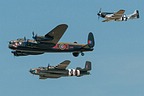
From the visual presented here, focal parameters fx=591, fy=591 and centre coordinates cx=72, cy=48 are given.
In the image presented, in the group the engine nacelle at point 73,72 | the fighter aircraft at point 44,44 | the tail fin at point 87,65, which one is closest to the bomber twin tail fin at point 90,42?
the fighter aircraft at point 44,44

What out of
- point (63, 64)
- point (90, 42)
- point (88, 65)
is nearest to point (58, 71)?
point (63, 64)

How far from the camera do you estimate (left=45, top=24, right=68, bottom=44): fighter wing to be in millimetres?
89062

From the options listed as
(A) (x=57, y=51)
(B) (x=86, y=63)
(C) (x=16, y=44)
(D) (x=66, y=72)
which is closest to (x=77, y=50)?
(A) (x=57, y=51)

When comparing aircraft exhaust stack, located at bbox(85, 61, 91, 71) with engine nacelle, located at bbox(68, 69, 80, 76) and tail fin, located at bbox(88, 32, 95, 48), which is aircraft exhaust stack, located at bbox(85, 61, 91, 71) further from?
tail fin, located at bbox(88, 32, 95, 48)

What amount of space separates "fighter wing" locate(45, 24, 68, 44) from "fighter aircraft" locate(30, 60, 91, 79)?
1636cm

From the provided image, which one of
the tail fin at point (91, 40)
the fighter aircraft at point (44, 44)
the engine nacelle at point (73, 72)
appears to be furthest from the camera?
the engine nacelle at point (73, 72)

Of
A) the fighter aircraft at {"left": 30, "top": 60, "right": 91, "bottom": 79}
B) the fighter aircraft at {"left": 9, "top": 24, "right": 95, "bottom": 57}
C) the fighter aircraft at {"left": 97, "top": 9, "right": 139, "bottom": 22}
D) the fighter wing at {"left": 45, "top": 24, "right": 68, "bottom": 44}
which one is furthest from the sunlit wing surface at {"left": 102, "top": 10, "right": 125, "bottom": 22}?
the fighter wing at {"left": 45, "top": 24, "right": 68, "bottom": 44}

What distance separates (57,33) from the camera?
90.4m

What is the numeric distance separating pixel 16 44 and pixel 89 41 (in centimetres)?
1318

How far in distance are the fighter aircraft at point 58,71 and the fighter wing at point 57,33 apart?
53.7ft

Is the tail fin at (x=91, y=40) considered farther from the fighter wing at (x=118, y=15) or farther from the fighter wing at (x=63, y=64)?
the fighter wing at (x=118, y=15)

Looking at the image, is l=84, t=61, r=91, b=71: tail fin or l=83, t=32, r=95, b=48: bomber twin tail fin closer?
l=83, t=32, r=95, b=48: bomber twin tail fin

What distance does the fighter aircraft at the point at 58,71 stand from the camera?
358 ft

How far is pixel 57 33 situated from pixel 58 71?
20.2 metres
